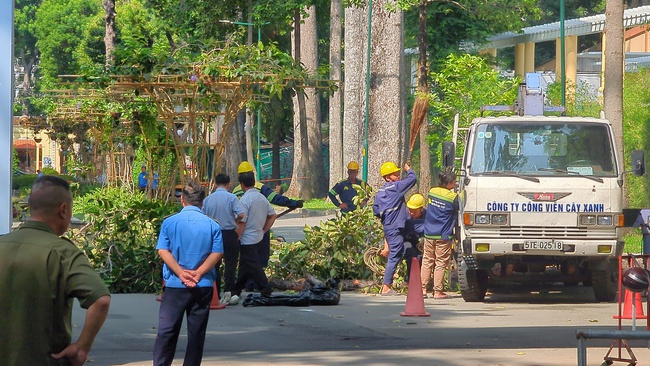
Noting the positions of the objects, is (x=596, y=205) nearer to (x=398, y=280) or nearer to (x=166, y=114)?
(x=398, y=280)

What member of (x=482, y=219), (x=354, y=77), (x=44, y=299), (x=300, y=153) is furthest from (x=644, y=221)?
(x=300, y=153)

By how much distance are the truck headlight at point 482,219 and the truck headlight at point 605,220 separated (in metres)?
1.38

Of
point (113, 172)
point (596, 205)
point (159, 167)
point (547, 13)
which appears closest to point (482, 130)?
point (596, 205)

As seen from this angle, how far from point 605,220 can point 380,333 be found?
12.3ft

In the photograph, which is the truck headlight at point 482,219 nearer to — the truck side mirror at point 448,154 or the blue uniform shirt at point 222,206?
the truck side mirror at point 448,154

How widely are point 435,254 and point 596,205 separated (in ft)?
7.61

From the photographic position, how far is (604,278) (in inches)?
569

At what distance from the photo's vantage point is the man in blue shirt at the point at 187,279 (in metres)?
8.41

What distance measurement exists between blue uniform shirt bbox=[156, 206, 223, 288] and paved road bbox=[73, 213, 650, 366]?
1.40 m

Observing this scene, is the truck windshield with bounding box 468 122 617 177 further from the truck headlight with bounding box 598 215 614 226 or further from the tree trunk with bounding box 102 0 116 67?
the tree trunk with bounding box 102 0 116 67

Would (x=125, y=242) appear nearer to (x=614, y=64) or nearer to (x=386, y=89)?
(x=386, y=89)

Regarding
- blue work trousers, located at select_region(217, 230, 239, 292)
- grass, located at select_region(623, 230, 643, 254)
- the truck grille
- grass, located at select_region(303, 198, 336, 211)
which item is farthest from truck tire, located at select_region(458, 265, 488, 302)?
grass, located at select_region(303, 198, 336, 211)

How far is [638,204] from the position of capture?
24.6 meters

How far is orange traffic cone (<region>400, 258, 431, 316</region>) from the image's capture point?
42.0ft
